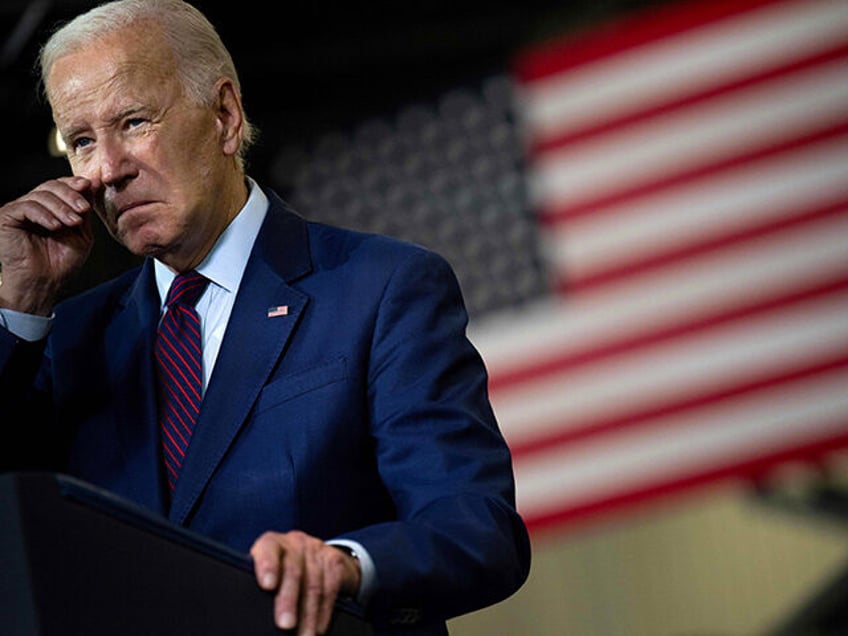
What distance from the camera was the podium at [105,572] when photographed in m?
0.93

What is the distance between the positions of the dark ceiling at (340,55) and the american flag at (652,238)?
0.09 metres

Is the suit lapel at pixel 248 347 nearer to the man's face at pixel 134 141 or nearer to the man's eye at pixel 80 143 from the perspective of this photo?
the man's face at pixel 134 141

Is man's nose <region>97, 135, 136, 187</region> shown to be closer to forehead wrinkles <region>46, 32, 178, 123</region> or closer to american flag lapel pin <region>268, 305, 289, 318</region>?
forehead wrinkles <region>46, 32, 178, 123</region>

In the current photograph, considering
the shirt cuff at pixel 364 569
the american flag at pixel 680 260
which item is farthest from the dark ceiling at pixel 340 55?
the shirt cuff at pixel 364 569

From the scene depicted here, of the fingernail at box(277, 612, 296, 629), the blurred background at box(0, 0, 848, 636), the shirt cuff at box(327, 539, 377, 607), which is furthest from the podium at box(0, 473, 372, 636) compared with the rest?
the blurred background at box(0, 0, 848, 636)

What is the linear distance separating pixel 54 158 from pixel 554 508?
1878mm

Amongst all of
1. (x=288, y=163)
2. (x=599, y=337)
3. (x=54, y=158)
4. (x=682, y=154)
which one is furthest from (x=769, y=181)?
(x=54, y=158)

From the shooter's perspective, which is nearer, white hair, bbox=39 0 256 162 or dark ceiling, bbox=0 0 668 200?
white hair, bbox=39 0 256 162

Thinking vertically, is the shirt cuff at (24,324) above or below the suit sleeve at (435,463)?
above

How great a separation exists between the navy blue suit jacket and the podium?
26 cm

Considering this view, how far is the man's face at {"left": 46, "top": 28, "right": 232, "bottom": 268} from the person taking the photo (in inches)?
62.2

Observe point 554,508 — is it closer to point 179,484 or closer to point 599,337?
point 599,337

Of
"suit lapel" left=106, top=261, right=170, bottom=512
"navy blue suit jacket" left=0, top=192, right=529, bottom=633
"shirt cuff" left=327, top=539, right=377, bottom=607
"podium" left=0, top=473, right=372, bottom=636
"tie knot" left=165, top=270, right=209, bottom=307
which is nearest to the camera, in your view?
"podium" left=0, top=473, right=372, bottom=636

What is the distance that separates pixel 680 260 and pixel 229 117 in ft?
10.0
